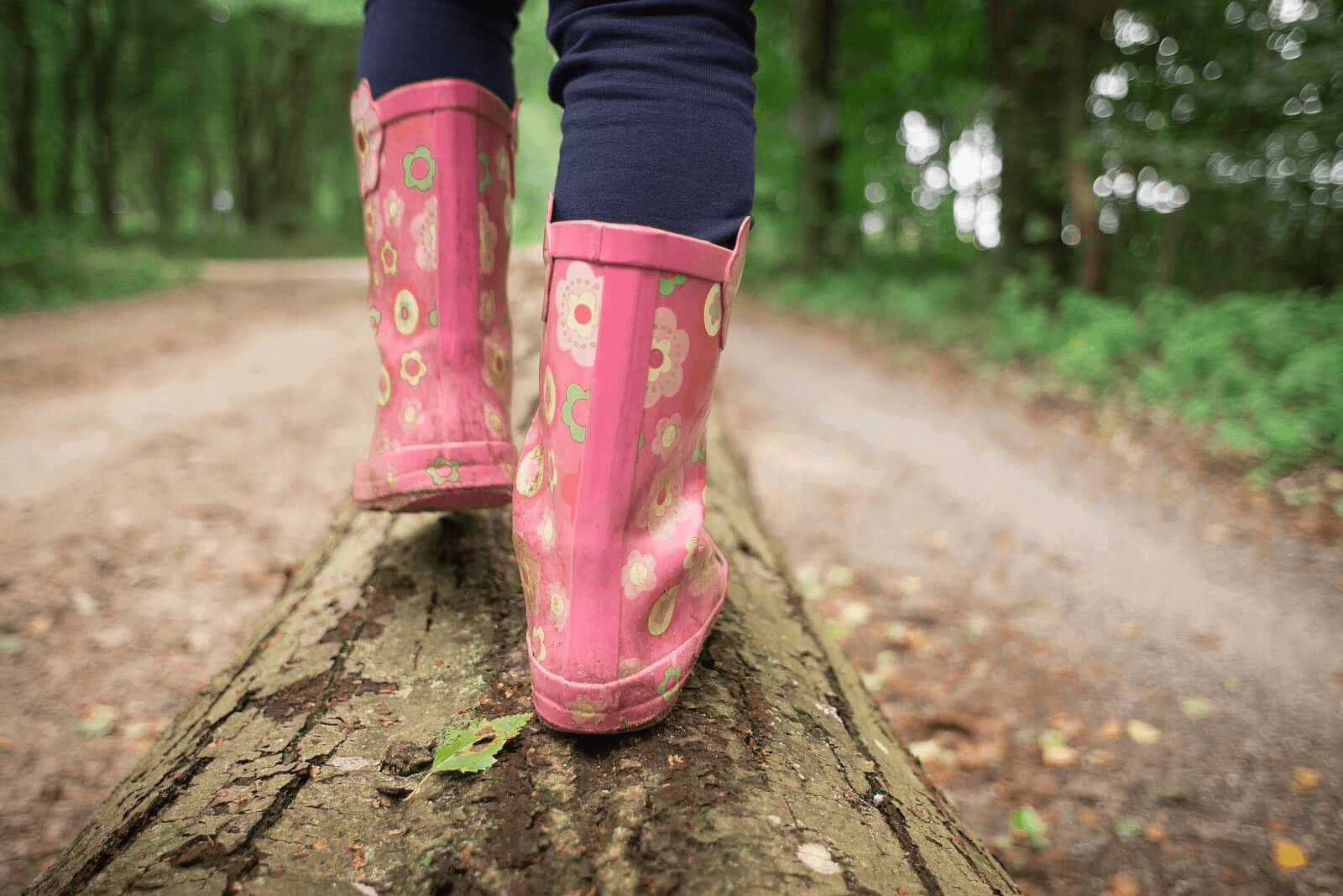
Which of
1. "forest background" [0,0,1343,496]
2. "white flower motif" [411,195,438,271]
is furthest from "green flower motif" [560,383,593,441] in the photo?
"forest background" [0,0,1343,496]

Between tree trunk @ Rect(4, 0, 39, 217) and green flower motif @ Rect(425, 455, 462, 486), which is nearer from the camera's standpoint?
green flower motif @ Rect(425, 455, 462, 486)

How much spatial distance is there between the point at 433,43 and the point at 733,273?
0.64 metres

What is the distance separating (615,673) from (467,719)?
22 centimetres

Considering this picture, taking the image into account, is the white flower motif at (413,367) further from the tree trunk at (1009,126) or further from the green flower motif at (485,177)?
the tree trunk at (1009,126)

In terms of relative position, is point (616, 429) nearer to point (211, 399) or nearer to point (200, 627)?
point (200, 627)

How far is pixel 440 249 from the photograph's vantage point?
118 centimetres

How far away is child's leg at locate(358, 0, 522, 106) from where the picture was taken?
3.78ft

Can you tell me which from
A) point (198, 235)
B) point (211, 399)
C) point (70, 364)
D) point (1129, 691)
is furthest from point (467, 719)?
point (198, 235)

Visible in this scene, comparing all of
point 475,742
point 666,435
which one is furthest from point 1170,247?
point 475,742

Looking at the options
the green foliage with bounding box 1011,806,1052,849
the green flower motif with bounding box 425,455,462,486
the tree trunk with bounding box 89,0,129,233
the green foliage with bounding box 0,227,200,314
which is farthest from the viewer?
the tree trunk with bounding box 89,0,129,233

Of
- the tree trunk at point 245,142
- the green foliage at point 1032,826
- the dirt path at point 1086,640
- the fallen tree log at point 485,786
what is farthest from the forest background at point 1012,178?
the fallen tree log at point 485,786

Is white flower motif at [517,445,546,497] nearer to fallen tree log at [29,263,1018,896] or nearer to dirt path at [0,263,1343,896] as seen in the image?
fallen tree log at [29,263,1018,896]

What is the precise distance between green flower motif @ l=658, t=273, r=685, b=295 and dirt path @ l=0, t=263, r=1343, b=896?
1474mm

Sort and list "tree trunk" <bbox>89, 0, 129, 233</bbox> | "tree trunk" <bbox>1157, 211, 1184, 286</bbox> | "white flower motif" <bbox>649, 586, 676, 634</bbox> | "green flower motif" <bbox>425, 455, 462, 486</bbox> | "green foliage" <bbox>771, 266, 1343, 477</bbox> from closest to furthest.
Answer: "white flower motif" <bbox>649, 586, 676, 634</bbox> → "green flower motif" <bbox>425, 455, 462, 486</bbox> → "green foliage" <bbox>771, 266, 1343, 477</bbox> → "tree trunk" <bbox>1157, 211, 1184, 286</bbox> → "tree trunk" <bbox>89, 0, 129, 233</bbox>
